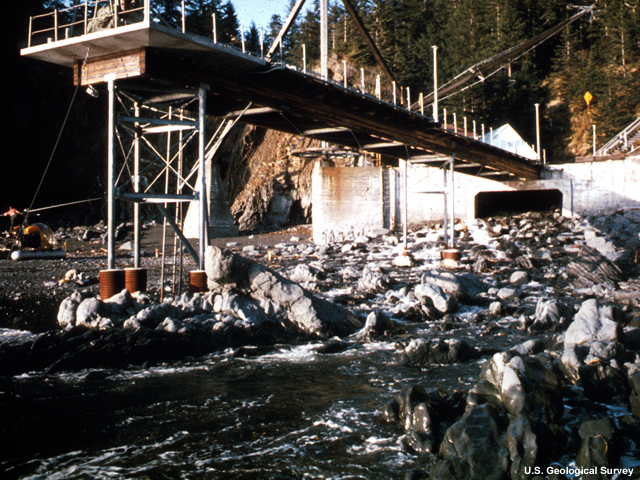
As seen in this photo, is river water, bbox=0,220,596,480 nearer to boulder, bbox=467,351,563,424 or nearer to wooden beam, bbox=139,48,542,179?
boulder, bbox=467,351,563,424

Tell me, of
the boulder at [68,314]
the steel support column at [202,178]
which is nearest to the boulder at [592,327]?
the steel support column at [202,178]

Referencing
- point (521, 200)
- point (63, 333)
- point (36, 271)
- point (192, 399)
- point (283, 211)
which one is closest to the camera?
point (192, 399)

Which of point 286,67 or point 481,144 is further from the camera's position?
point 481,144

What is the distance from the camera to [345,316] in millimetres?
11500

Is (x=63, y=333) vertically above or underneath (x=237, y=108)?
underneath

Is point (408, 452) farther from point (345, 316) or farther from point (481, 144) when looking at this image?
point (481, 144)

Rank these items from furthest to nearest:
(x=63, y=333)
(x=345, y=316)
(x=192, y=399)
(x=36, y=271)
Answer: (x=36, y=271), (x=345, y=316), (x=63, y=333), (x=192, y=399)

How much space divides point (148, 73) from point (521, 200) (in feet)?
112

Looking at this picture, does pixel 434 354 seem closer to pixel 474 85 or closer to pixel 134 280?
pixel 134 280

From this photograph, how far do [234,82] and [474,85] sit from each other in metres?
36.2

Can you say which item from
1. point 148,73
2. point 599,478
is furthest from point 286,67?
point 599,478

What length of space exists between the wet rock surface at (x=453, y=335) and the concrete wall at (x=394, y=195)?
7499 millimetres

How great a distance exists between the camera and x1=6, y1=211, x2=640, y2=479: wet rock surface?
17.2 feet

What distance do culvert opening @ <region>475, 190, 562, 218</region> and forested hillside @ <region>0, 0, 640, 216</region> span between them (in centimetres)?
652
